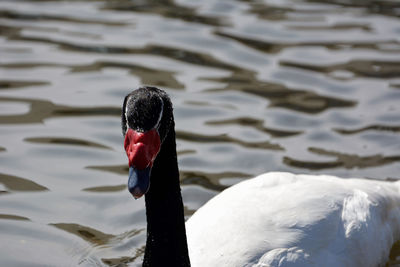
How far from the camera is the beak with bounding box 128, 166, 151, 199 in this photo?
3.92 meters

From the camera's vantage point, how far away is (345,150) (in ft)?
24.8

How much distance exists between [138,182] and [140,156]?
0.15 meters

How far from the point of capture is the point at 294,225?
5086mm

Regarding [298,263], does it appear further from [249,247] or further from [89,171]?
[89,171]

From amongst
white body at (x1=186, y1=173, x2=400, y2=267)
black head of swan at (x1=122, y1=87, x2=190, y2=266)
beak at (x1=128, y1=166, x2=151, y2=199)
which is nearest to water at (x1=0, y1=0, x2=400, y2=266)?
white body at (x1=186, y1=173, x2=400, y2=267)

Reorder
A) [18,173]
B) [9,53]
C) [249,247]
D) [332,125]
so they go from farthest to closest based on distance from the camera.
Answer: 1. [9,53]
2. [332,125]
3. [18,173]
4. [249,247]

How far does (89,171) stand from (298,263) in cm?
270

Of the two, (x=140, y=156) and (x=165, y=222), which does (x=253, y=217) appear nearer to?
(x=165, y=222)

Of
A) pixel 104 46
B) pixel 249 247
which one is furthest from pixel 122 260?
pixel 104 46

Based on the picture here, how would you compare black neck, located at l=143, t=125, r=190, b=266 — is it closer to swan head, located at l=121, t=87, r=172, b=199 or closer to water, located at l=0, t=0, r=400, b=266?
swan head, located at l=121, t=87, r=172, b=199

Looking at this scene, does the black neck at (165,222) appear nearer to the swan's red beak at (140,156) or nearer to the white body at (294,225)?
the white body at (294,225)

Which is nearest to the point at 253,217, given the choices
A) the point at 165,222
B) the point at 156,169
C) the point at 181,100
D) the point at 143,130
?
the point at 165,222

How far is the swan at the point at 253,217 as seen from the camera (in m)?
4.25

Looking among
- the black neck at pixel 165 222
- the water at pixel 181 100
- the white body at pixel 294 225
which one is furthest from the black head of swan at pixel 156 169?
the water at pixel 181 100
